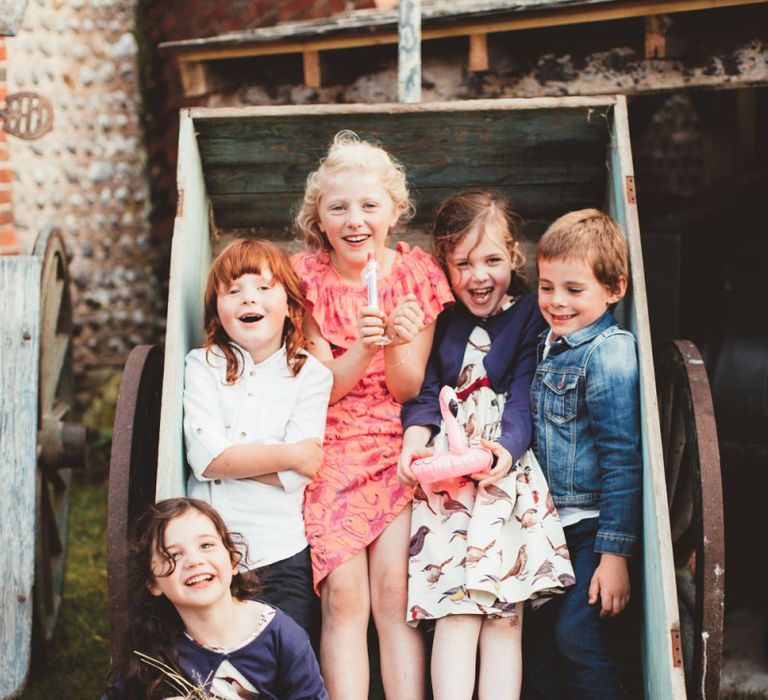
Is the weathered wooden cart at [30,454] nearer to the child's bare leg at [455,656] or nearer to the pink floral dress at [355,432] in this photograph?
the pink floral dress at [355,432]

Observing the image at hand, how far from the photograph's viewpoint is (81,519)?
180 inches

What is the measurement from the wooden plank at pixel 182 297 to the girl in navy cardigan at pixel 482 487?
0.56m

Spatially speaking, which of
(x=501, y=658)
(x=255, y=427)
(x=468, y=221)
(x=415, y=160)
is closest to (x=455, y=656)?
(x=501, y=658)

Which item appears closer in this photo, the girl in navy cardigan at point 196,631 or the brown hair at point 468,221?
the girl in navy cardigan at point 196,631

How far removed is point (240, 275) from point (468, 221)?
2.04 ft

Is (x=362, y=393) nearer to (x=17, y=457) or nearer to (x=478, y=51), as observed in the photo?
(x=17, y=457)

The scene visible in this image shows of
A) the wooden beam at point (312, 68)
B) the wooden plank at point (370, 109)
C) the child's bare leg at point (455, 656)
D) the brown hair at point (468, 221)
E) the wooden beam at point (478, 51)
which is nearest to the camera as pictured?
the child's bare leg at point (455, 656)

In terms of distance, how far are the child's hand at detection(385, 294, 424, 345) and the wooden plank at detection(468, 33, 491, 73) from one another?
1.47 meters

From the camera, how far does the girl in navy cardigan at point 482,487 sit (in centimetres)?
230

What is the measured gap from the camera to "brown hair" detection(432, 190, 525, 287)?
8.86 ft

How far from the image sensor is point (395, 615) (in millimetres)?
2398

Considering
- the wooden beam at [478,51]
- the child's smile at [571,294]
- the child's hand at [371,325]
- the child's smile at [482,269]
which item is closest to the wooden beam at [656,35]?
the wooden beam at [478,51]

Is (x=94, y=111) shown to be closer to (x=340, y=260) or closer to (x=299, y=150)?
(x=299, y=150)

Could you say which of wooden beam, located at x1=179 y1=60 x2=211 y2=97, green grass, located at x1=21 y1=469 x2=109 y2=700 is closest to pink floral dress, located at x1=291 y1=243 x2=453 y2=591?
green grass, located at x1=21 y1=469 x2=109 y2=700
